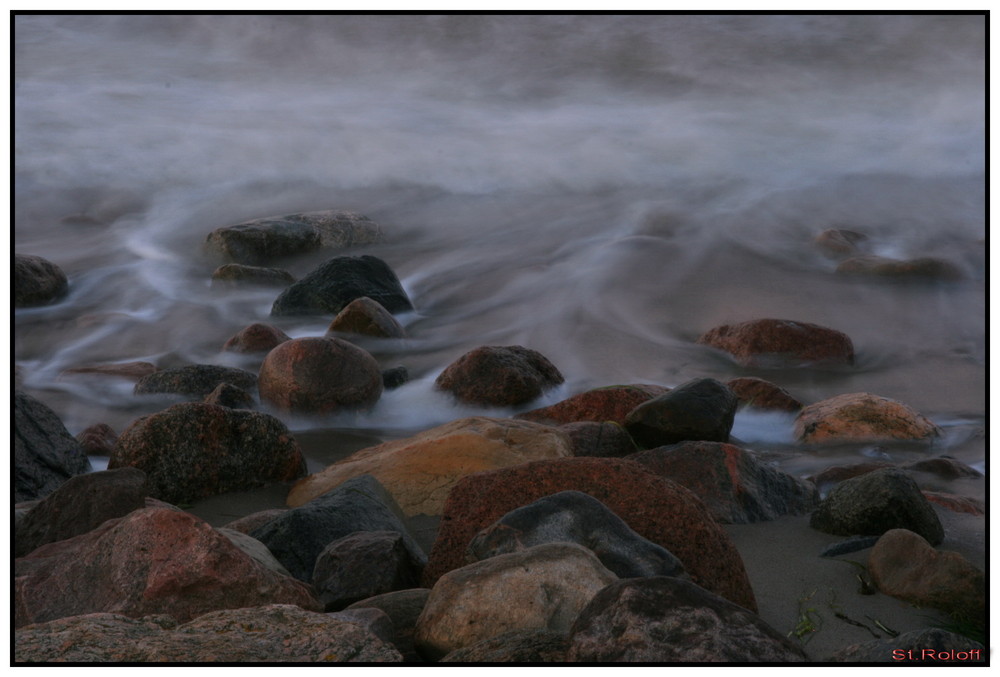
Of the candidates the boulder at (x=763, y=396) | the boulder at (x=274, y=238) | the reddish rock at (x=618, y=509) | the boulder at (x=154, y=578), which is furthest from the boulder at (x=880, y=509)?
the boulder at (x=274, y=238)

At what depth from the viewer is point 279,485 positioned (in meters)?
3.85

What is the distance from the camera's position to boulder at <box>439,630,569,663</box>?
1.91 metres

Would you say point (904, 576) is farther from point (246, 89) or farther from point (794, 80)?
point (246, 89)

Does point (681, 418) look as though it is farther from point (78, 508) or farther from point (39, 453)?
point (39, 453)

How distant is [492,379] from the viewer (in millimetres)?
4930

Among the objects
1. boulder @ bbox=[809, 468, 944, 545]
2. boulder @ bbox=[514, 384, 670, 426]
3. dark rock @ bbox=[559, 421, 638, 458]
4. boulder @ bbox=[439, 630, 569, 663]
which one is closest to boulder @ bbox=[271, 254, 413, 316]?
boulder @ bbox=[514, 384, 670, 426]

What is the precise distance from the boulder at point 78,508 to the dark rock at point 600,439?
5.82 ft

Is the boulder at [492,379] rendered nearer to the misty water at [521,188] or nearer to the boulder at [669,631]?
the misty water at [521,188]

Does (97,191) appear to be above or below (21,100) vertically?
below

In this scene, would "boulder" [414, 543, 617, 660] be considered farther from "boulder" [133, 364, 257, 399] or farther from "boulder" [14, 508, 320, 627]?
"boulder" [133, 364, 257, 399]

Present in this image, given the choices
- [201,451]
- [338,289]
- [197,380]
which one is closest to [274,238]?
[338,289]

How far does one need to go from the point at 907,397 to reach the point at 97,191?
21.9 ft

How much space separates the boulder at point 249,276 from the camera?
6883mm

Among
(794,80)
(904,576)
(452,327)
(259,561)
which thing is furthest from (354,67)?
(904,576)
